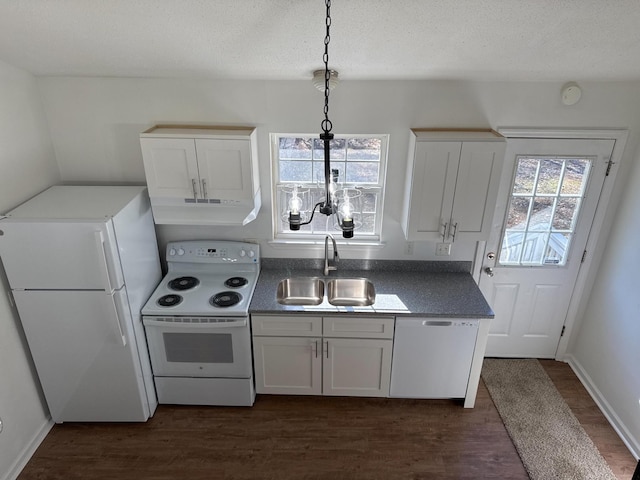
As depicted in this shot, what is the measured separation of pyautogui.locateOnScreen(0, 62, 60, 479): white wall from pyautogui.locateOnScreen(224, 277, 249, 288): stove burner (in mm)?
1331

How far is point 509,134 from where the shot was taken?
2953mm

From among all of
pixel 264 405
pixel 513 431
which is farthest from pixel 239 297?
pixel 513 431

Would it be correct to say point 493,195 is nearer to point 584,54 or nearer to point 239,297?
point 584,54

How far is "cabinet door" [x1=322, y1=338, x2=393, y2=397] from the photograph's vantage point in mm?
3018

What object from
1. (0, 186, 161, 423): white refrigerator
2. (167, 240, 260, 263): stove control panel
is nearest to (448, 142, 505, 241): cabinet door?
(167, 240, 260, 263): stove control panel

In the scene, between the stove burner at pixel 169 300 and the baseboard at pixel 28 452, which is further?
the stove burner at pixel 169 300

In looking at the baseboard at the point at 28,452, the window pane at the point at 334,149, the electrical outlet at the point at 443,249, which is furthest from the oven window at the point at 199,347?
the electrical outlet at the point at 443,249

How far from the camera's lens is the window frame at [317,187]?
10.1ft

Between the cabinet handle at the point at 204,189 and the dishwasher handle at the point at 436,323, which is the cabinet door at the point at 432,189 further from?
the cabinet handle at the point at 204,189

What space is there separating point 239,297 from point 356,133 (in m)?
1.40

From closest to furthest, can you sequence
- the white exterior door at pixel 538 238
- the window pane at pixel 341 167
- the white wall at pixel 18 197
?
the white wall at pixel 18 197
the white exterior door at pixel 538 238
the window pane at pixel 341 167

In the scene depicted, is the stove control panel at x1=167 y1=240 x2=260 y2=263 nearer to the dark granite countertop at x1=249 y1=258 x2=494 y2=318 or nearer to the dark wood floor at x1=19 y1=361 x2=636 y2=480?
the dark granite countertop at x1=249 y1=258 x2=494 y2=318

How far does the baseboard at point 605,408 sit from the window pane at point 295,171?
2.67 meters

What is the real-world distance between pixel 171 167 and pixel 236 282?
96 centimetres
